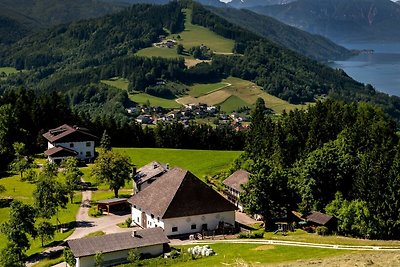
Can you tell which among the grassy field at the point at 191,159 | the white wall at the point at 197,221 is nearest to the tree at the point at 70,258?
the white wall at the point at 197,221

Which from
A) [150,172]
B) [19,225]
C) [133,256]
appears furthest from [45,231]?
[150,172]

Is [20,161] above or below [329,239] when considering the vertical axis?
above

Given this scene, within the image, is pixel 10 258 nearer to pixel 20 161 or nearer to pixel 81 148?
pixel 20 161

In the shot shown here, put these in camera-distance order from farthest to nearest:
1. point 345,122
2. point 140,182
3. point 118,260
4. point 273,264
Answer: point 345,122 < point 140,182 < point 118,260 < point 273,264

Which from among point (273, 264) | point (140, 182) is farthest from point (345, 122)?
point (273, 264)

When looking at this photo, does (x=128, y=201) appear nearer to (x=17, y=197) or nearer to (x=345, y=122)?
(x=17, y=197)

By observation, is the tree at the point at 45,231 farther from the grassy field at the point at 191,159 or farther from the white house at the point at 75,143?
the white house at the point at 75,143

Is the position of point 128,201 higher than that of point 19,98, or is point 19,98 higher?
point 19,98
